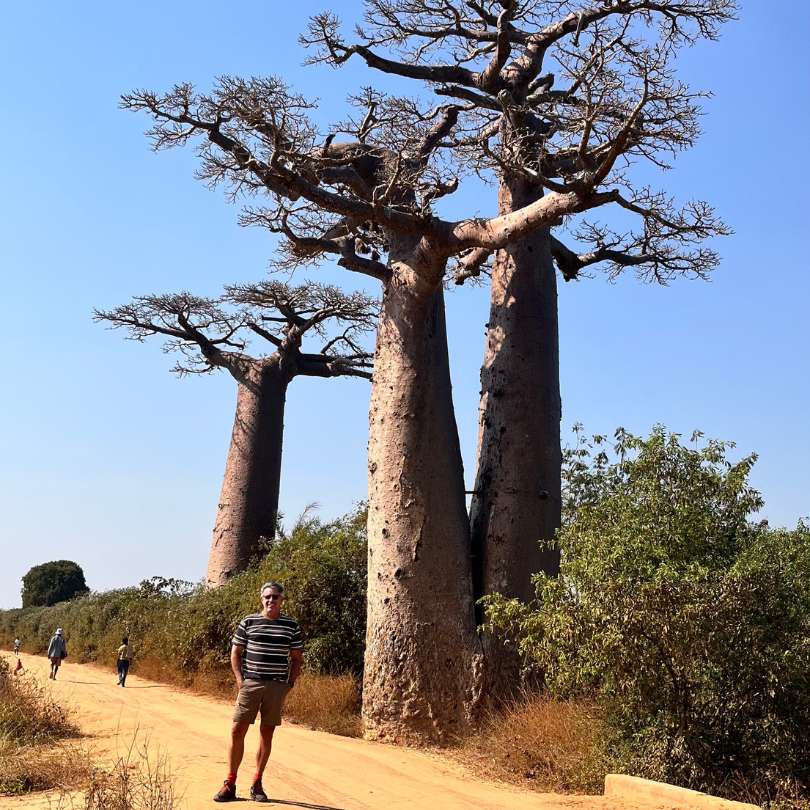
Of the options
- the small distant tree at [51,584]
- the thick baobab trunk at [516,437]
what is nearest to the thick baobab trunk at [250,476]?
the thick baobab trunk at [516,437]

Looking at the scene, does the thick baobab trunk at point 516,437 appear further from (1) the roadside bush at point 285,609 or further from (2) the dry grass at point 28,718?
(2) the dry grass at point 28,718

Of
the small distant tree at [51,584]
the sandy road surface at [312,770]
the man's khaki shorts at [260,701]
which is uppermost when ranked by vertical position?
the small distant tree at [51,584]

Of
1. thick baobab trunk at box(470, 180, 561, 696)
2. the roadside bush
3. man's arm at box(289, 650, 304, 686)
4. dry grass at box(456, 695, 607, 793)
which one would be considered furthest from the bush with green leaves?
the roadside bush

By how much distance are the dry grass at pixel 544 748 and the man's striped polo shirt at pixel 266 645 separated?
5.65 ft

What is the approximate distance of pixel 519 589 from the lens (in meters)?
6.68

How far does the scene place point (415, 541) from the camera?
6.52 meters

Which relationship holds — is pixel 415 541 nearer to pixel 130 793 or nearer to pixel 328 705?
pixel 328 705

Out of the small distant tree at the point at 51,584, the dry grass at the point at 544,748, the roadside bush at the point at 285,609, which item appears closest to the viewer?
the dry grass at the point at 544,748

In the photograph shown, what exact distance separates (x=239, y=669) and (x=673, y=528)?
224cm

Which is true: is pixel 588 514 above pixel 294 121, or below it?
below

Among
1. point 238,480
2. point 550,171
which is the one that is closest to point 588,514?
point 550,171

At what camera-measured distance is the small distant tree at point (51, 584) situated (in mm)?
27781

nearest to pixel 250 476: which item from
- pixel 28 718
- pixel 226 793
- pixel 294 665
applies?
A: pixel 28 718

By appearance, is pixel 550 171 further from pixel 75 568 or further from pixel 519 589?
pixel 75 568
